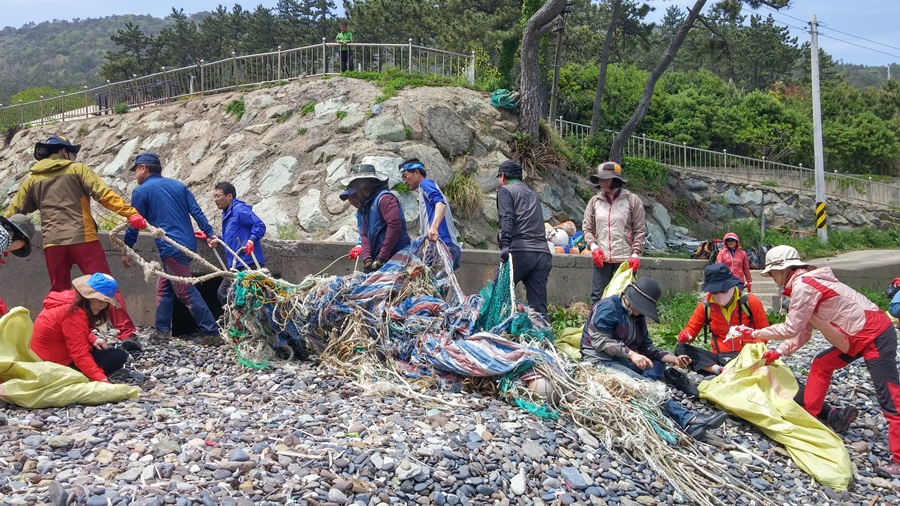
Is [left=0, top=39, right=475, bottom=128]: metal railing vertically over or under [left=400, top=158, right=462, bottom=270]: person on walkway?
over

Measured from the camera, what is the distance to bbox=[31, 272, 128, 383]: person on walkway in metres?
4.93

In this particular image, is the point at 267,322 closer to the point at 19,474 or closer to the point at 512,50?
the point at 19,474

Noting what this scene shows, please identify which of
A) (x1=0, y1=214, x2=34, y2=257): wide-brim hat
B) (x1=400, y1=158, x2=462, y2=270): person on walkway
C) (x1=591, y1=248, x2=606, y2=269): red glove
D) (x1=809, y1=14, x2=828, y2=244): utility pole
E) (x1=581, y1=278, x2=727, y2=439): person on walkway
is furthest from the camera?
(x1=809, y1=14, x2=828, y2=244): utility pole

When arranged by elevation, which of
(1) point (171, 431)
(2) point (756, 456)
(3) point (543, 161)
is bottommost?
(2) point (756, 456)

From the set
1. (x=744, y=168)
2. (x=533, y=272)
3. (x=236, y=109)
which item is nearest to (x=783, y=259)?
(x=533, y=272)

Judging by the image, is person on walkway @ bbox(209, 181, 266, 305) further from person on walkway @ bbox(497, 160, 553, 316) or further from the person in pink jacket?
the person in pink jacket

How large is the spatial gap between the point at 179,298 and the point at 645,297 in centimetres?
405

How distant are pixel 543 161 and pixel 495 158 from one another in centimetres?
138

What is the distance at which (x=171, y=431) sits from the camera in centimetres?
421

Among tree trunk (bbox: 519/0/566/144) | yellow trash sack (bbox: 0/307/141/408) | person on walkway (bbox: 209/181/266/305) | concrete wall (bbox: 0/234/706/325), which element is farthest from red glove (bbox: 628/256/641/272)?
tree trunk (bbox: 519/0/566/144)

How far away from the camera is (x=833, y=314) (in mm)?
5191

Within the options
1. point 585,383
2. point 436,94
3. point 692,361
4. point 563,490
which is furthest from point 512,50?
point 563,490

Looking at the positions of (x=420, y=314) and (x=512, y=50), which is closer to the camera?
(x=420, y=314)

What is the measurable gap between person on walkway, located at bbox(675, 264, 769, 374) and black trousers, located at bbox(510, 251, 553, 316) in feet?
4.08
